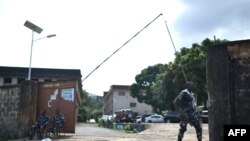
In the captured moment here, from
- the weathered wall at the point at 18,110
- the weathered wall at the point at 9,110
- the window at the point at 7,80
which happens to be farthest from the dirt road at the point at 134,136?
the window at the point at 7,80

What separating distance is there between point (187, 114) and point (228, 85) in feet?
5.76

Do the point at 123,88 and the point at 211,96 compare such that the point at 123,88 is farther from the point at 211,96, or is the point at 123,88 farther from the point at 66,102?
the point at 211,96

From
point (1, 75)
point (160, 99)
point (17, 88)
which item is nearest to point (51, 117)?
point (17, 88)

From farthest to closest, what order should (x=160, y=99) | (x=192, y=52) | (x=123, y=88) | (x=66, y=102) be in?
(x=123, y=88), (x=160, y=99), (x=192, y=52), (x=66, y=102)

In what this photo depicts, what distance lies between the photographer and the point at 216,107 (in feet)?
31.5

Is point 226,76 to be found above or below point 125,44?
below

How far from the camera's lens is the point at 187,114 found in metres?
10.7

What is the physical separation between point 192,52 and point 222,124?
3685cm

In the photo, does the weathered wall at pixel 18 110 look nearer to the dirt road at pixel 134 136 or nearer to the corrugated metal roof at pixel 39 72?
the dirt road at pixel 134 136

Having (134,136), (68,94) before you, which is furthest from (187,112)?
(68,94)

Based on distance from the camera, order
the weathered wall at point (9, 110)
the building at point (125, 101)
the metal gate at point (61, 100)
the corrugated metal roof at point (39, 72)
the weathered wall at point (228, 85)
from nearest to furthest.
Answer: the weathered wall at point (228, 85), the metal gate at point (61, 100), the weathered wall at point (9, 110), the corrugated metal roof at point (39, 72), the building at point (125, 101)

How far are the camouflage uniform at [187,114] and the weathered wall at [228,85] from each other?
856 mm

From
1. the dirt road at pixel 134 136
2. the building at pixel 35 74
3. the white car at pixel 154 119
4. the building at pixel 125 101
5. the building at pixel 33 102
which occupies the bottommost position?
the dirt road at pixel 134 136

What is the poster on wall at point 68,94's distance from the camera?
17333 mm
